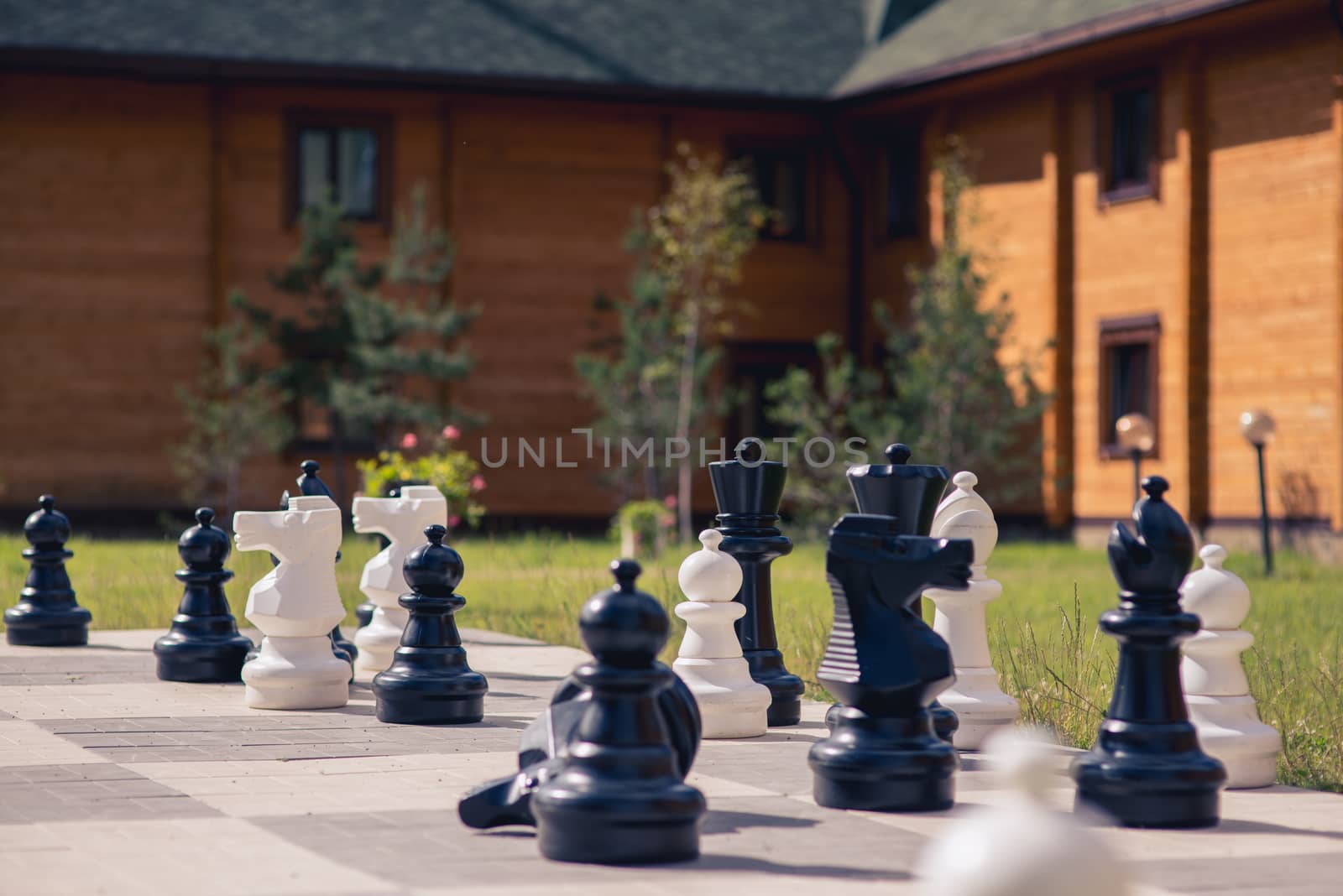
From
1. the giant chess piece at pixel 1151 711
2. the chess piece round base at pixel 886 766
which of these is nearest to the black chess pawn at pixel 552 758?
the chess piece round base at pixel 886 766

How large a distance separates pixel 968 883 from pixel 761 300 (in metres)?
23.5

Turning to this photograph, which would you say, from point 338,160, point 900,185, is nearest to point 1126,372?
point 900,185

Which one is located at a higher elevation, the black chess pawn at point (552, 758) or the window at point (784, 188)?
the window at point (784, 188)

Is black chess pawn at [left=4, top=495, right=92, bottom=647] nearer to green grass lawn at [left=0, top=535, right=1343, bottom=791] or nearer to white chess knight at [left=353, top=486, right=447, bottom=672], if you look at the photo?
green grass lawn at [left=0, top=535, right=1343, bottom=791]

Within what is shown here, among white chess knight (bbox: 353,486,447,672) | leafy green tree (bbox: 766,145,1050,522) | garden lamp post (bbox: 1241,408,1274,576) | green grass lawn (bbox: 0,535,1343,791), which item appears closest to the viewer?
green grass lawn (bbox: 0,535,1343,791)

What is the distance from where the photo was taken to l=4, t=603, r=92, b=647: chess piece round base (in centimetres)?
1029

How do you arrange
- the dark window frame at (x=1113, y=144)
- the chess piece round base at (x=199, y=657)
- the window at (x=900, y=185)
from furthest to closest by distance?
the window at (x=900, y=185) < the dark window frame at (x=1113, y=144) < the chess piece round base at (x=199, y=657)

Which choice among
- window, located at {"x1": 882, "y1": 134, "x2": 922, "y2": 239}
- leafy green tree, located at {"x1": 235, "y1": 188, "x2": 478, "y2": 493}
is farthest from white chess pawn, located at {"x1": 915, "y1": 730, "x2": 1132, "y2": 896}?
window, located at {"x1": 882, "y1": 134, "x2": 922, "y2": 239}

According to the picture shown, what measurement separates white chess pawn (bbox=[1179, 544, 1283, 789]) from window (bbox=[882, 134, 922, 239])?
66.6 ft

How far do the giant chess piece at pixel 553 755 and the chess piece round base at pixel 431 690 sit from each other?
220 cm

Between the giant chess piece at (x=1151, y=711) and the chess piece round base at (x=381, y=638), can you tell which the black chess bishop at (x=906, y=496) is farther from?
the chess piece round base at (x=381, y=638)

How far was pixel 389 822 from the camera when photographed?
17.1ft

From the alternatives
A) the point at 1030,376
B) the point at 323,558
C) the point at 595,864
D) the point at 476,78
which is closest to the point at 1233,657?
the point at 595,864

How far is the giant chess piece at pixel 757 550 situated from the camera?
7477 mm
